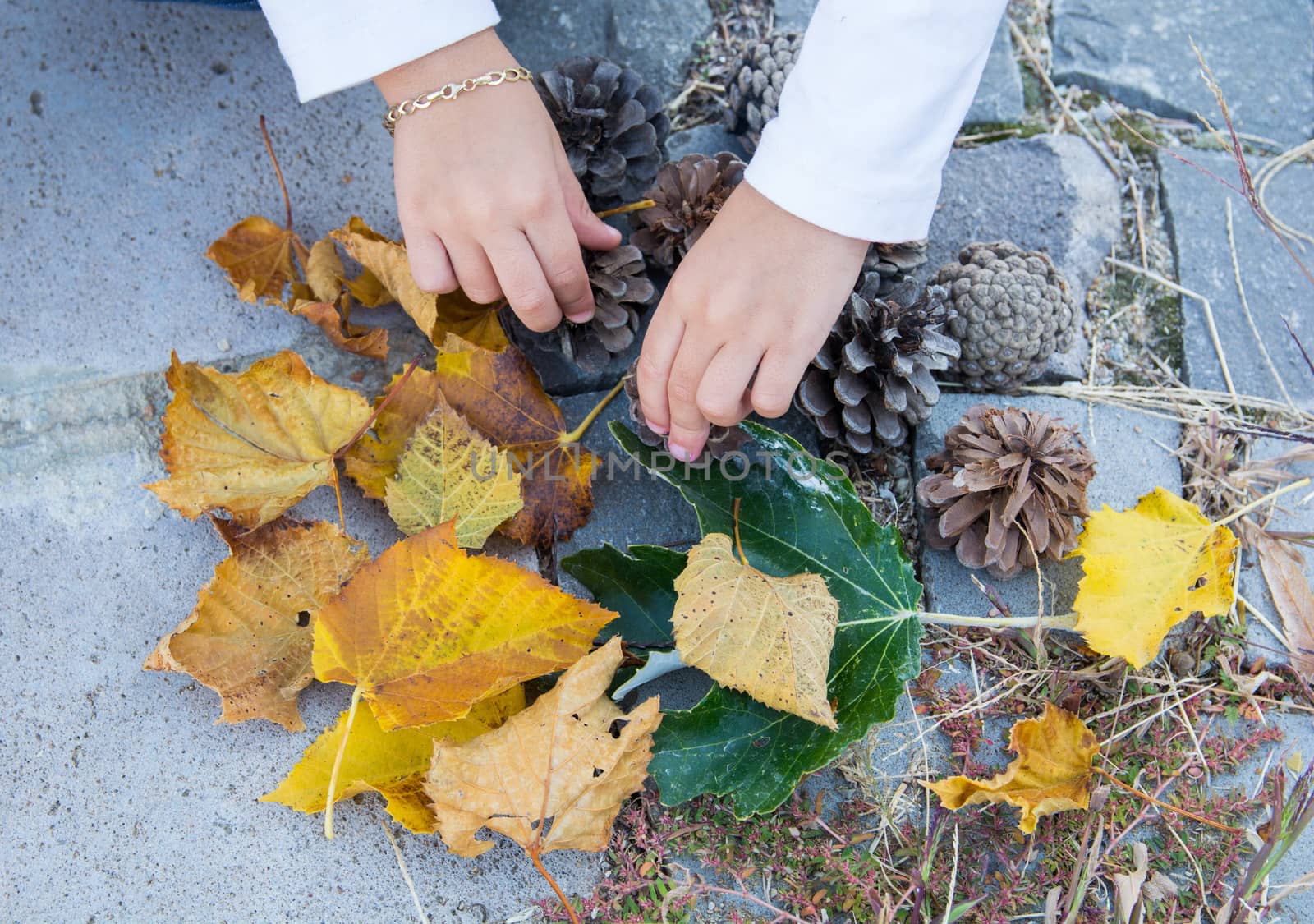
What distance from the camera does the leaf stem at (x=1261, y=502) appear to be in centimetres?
103

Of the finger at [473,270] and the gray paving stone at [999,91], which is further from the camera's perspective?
the gray paving stone at [999,91]

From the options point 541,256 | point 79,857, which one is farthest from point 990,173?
point 79,857

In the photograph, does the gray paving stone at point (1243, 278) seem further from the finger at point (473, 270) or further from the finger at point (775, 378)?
the finger at point (473, 270)

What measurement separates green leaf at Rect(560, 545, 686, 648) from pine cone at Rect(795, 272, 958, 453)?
0.80 ft

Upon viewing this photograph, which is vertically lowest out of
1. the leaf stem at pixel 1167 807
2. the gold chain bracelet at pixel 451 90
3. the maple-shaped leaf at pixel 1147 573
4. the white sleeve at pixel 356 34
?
the leaf stem at pixel 1167 807

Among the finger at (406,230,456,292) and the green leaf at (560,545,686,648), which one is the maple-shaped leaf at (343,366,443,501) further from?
the green leaf at (560,545,686,648)

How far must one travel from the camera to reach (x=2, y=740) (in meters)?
0.97

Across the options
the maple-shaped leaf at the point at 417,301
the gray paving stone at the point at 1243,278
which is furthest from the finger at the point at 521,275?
the gray paving stone at the point at 1243,278

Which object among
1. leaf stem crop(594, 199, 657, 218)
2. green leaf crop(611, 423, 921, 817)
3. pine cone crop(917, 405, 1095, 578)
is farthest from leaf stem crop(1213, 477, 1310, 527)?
leaf stem crop(594, 199, 657, 218)

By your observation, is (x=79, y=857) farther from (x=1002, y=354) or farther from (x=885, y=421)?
(x=1002, y=354)

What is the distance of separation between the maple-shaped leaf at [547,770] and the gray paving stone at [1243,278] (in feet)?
2.90

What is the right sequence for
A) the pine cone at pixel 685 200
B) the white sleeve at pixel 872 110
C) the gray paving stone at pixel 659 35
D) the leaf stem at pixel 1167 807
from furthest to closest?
the gray paving stone at pixel 659 35 < the pine cone at pixel 685 200 < the leaf stem at pixel 1167 807 < the white sleeve at pixel 872 110

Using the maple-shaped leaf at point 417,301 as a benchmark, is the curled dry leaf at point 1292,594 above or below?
below

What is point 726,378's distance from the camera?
0.89 m
